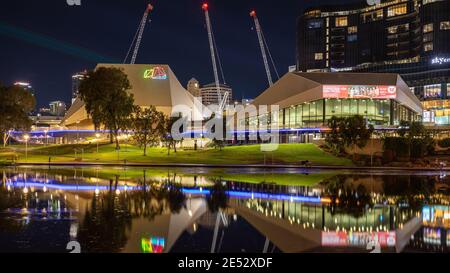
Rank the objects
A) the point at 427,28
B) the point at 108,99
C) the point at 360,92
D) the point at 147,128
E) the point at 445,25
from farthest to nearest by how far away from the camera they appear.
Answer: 1. the point at 427,28
2. the point at 445,25
3. the point at 360,92
4. the point at 108,99
5. the point at 147,128

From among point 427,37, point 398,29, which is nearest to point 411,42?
point 398,29

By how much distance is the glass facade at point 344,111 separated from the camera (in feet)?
363

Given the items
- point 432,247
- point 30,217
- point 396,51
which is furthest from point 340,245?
point 396,51

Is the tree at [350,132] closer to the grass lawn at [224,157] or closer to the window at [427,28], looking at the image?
the grass lawn at [224,157]

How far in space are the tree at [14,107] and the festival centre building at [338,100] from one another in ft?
186

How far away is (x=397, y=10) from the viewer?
18950 cm

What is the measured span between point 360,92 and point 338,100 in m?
5.26

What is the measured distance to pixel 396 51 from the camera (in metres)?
190

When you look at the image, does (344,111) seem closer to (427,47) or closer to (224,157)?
(224,157)

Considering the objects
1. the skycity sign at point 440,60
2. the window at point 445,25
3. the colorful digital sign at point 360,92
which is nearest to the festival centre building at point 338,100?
the colorful digital sign at point 360,92

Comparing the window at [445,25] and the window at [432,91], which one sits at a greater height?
the window at [445,25]

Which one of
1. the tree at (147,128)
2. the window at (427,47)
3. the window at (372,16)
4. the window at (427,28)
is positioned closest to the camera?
the tree at (147,128)
